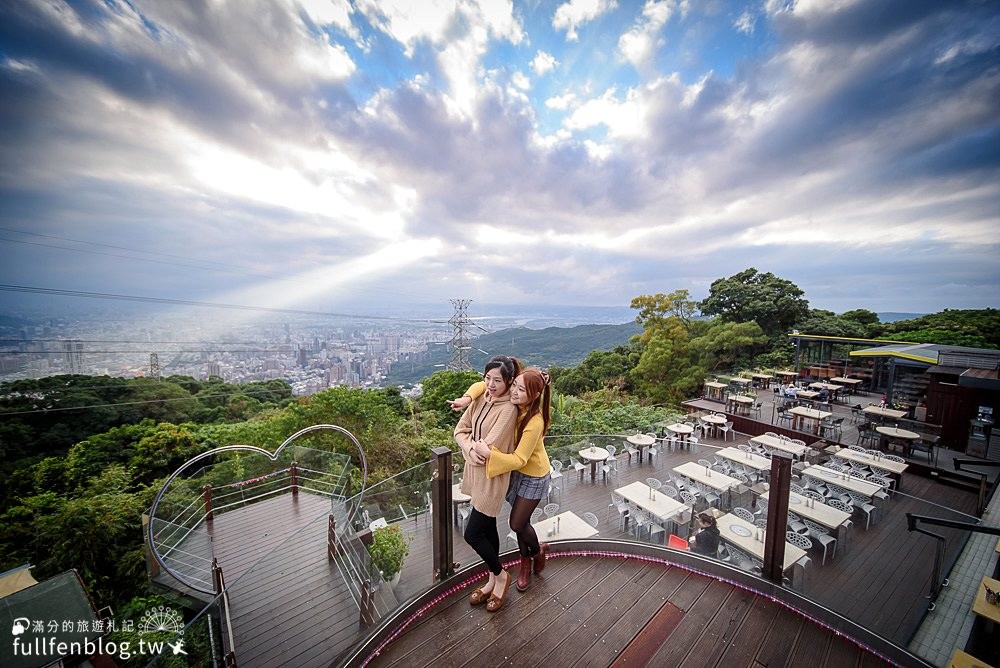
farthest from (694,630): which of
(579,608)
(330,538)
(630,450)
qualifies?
(630,450)

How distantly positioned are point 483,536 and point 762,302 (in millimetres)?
27313

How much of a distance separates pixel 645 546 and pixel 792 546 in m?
3.73

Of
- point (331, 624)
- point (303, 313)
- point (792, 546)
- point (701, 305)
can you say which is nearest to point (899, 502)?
point (792, 546)

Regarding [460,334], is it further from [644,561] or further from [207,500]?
[644,561]

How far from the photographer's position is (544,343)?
47.0 metres

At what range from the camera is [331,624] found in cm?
445

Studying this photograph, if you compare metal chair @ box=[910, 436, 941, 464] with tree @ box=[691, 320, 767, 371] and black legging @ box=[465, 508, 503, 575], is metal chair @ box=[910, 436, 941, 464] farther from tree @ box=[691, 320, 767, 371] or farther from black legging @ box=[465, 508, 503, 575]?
black legging @ box=[465, 508, 503, 575]

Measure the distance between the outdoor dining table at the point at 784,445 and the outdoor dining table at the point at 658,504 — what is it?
442 cm

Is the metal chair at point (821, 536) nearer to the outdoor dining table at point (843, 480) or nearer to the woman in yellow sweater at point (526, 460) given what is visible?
the outdoor dining table at point (843, 480)

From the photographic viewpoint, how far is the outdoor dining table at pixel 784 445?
321 inches

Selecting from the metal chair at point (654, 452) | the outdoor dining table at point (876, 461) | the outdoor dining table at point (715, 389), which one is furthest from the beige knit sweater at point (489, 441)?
the outdoor dining table at point (715, 389)

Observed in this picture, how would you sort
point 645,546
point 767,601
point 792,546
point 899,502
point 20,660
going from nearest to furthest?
1. point 767,601
2. point 645,546
3. point 20,660
4. point 792,546
5. point 899,502

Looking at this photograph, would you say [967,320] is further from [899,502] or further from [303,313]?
[303,313]

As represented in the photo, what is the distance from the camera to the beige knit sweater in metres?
2.02
